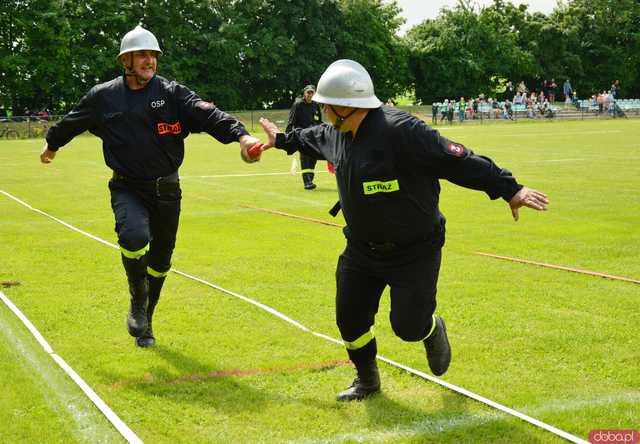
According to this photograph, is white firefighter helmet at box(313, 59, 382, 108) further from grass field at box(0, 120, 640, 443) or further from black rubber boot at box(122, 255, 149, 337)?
black rubber boot at box(122, 255, 149, 337)

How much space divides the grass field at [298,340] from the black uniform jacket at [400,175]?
1086mm

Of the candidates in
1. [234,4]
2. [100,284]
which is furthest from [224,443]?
[234,4]

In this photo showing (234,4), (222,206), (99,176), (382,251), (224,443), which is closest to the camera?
(224,443)

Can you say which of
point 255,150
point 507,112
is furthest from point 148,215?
point 507,112

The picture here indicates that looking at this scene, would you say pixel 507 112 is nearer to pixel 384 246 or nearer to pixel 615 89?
pixel 615 89

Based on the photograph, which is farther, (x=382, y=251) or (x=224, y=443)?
(x=382, y=251)

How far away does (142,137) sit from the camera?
242 inches

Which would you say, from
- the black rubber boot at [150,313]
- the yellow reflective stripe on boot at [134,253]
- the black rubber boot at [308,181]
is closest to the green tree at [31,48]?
the black rubber boot at [308,181]

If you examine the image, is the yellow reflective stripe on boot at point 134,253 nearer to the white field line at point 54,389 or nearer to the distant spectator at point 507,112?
the white field line at point 54,389

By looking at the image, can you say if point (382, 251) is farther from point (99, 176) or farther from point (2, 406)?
point (99, 176)

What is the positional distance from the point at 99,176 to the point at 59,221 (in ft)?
28.0

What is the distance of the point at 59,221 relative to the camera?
13.3 metres

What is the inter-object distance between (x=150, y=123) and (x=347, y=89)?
1969mm

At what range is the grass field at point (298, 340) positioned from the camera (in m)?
4.76
